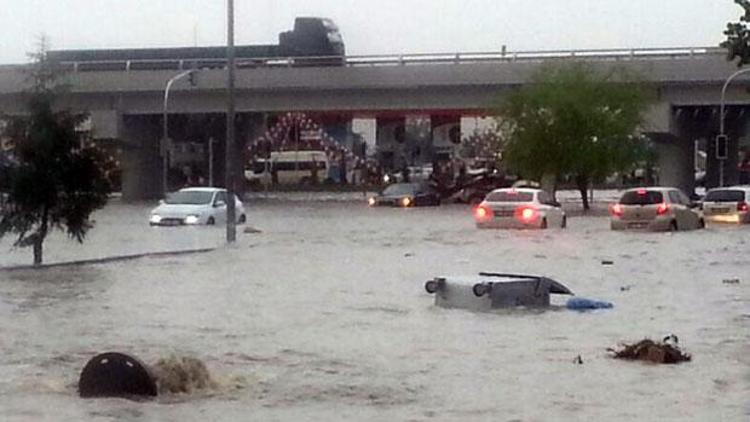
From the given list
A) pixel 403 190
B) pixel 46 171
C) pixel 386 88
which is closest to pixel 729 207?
pixel 403 190

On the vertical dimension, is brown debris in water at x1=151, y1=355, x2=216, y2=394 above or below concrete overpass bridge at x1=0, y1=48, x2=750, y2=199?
below

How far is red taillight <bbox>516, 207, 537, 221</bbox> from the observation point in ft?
158

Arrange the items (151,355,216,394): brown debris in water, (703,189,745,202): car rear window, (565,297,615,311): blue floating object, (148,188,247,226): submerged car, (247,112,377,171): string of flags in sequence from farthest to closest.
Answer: (247,112,377,171): string of flags
(703,189,745,202): car rear window
(148,188,247,226): submerged car
(565,297,615,311): blue floating object
(151,355,216,394): brown debris in water

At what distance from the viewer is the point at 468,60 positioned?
7894 centimetres

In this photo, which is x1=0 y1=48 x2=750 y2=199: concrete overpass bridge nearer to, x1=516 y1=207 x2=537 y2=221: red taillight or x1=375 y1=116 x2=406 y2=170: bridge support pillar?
x1=516 y1=207 x2=537 y2=221: red taillight

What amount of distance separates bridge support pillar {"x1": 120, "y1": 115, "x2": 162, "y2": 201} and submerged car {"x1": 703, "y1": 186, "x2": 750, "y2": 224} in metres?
36.6

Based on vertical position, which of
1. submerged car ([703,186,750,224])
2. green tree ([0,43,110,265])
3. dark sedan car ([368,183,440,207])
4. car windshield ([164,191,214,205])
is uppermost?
green tree ([0,43,110,265])

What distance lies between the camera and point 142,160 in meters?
86.3

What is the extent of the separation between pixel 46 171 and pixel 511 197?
2090 centimetres

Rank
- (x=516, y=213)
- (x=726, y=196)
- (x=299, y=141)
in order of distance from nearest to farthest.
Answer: (x=516, y=213), (x=726, y=196), (x=299, y=141)

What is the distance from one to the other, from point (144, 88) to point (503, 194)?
37.1 m

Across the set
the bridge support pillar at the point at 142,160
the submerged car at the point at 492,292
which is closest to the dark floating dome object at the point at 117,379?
the submerged car at the point at 492,292

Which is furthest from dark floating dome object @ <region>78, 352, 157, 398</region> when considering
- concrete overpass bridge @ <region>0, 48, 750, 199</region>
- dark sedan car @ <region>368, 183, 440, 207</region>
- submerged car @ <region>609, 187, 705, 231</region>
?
dark sedan car @ <region>368, 183, 440, 207</region>

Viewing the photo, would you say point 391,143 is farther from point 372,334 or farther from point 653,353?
point 653,353
